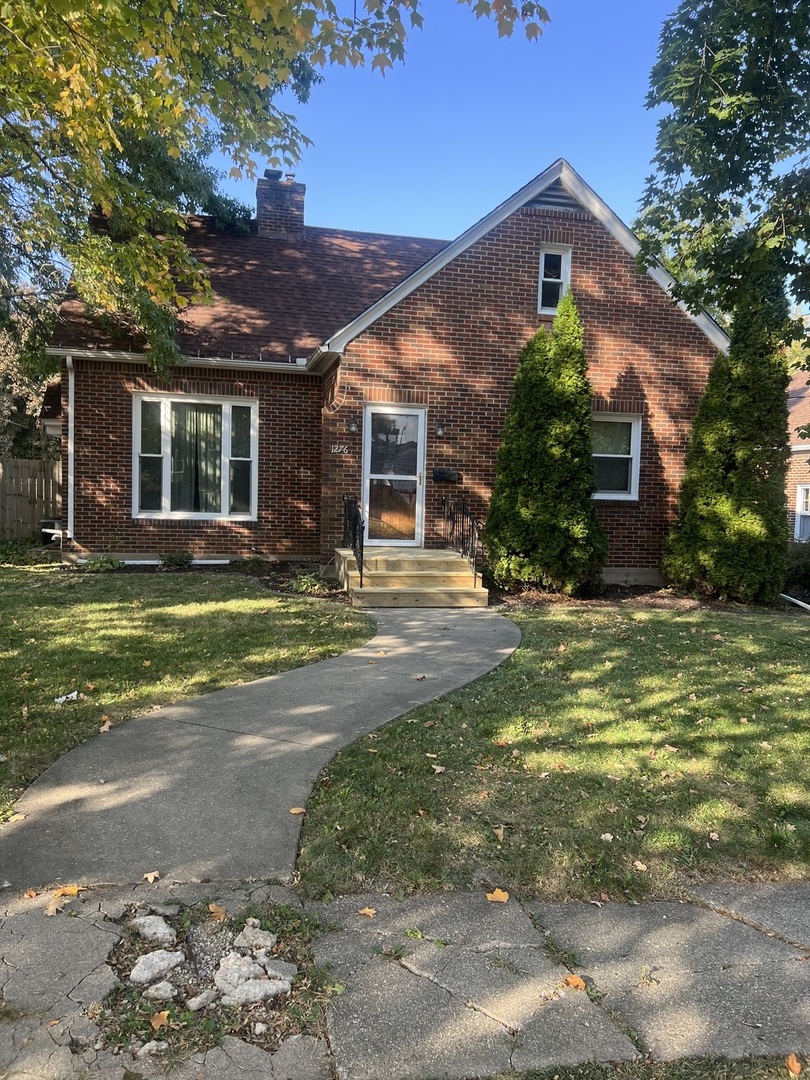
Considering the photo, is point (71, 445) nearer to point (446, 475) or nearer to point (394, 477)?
point (394, 477)

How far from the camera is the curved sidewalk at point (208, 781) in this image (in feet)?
10.5

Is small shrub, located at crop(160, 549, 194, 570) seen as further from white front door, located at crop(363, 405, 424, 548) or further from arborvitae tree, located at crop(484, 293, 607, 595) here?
arborvitae tree, located at crop(484, 293, 607, 595)

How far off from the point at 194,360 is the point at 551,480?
6.15m

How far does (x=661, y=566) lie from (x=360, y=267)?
9.00 m

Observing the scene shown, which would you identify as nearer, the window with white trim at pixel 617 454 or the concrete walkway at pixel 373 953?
the concrete walkway at pixel 373 953

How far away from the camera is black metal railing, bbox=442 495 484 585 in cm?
1081

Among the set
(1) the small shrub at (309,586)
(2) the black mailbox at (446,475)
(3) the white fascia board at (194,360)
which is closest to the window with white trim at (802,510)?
(2) the black mailbox at (446,475)

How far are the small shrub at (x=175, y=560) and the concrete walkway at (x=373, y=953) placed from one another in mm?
7981

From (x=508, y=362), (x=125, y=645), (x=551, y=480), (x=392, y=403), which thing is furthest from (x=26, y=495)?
(x=551, y=480)

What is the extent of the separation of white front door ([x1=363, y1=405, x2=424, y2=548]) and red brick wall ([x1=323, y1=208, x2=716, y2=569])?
181mm

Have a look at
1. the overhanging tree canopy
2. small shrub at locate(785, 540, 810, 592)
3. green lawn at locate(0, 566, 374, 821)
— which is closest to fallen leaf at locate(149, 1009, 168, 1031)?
green lawn at locate(0, 566, 374, 821)

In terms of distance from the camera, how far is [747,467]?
34.6 ft

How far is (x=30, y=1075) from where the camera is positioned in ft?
6.77

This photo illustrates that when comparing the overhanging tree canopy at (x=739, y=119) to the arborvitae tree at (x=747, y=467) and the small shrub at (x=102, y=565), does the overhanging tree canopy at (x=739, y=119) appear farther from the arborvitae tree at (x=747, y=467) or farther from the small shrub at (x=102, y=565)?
the small shrub at (x=102, y=565)
